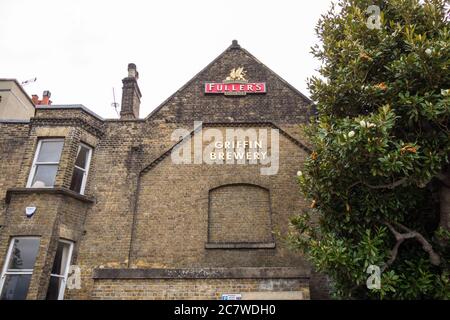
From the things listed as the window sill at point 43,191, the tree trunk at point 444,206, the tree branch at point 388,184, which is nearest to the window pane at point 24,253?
the window sill at point 43,191

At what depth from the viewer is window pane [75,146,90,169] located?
13.2 metres

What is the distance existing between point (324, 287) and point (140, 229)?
597 cm

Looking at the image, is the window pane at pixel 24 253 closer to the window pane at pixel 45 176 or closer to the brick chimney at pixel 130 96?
the window pane at pixel 45 176

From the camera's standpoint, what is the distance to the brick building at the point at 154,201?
10320 mm

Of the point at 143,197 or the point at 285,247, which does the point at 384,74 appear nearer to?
the point at 285,247

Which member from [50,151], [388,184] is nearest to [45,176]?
[50,151]

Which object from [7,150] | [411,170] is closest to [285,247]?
[411,170]

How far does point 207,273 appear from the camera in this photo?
33.6 feet

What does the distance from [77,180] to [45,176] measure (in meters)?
0.99

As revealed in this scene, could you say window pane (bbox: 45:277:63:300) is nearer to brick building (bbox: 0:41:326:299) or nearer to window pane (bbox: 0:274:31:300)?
brick building (bbox: 0:41:326:299)

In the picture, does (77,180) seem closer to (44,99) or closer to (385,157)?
(385,157)

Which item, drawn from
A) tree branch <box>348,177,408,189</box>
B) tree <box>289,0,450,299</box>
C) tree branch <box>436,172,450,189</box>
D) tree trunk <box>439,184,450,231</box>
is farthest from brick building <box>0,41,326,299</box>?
tree branch <box>436,172,450,189</box>

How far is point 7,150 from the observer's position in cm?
1352

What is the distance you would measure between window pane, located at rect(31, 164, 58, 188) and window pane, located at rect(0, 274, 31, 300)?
9.29 feet
